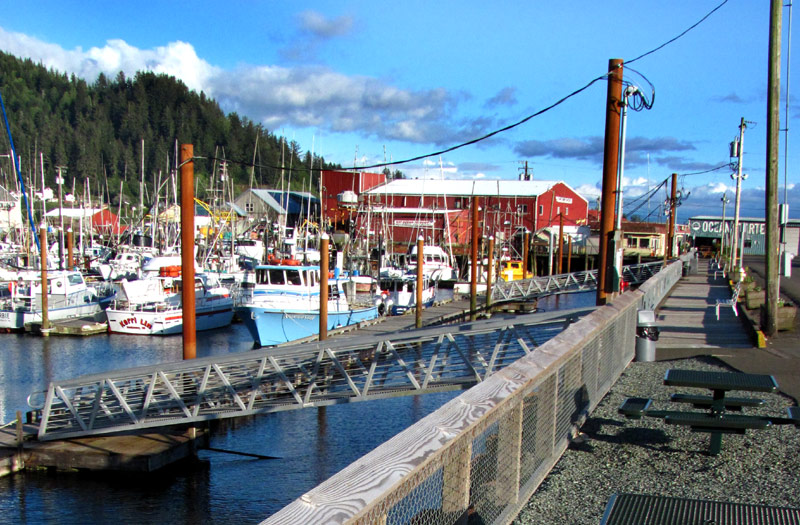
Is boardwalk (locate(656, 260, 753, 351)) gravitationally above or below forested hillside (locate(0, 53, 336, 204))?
below

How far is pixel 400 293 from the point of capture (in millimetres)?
43031

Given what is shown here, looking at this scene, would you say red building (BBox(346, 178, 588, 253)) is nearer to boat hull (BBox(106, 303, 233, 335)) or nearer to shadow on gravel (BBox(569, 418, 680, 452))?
boat hull (BBox(106, 303, 233, 335))

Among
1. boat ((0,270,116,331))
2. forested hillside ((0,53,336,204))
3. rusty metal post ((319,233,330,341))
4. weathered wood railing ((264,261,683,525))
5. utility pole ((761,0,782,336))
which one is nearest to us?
weathered wood railing ((264,261,683,525))

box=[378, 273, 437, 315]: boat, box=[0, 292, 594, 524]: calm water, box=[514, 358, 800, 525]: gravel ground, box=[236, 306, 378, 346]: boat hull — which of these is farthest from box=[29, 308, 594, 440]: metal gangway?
box=[378, 273, 437, 315]: boat

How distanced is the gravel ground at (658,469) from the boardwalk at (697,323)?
6.87 metres

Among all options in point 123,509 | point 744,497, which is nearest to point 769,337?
point 744,497

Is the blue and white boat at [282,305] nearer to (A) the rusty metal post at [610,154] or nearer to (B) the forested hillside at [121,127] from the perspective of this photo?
(A) the rusty metal post at [610,154]

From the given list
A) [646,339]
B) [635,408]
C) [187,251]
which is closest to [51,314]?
[187,251]

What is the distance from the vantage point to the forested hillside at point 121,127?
474ft

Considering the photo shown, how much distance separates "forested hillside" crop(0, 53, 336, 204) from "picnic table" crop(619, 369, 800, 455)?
138 metres

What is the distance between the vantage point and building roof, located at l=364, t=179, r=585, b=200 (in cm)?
8106

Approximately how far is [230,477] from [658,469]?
11219 millimetres

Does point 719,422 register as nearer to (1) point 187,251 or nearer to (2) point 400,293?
(1) point 187,251

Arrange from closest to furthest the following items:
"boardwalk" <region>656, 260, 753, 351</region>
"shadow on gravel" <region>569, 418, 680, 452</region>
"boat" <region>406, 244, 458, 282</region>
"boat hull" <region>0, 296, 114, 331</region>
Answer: "shadow on gravel" <region>569, 418, 680, 452</region>, "boardwalk" <region>656, 260, 753, 351</region>, "boat hull" <region>0, 296, 114, 331</region>, "boat" <region>406, 244, 458, 282</region>
